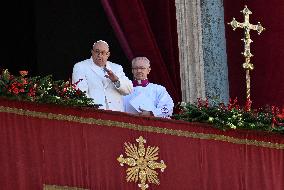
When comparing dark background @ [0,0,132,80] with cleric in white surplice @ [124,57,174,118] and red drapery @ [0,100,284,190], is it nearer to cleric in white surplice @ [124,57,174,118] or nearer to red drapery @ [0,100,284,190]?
cleric in white surplice @ [124,57,174,118]

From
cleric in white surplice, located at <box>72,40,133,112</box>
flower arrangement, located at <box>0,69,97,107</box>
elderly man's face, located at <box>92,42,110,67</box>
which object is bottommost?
flower arrangement, located at <box>0,69,97,107</box>

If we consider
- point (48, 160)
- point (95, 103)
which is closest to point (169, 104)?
point (95, 103)

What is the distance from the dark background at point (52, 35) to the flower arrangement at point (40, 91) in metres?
3.24

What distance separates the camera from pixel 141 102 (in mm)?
12188

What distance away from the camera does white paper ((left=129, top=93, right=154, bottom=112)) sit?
12.1m

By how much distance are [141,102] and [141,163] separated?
1344mm

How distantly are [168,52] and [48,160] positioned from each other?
351 cm

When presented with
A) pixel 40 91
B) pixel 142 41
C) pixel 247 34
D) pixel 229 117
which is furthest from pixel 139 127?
pixel 247 34

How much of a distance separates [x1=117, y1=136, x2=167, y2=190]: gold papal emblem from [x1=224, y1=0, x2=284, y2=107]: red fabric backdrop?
334cm

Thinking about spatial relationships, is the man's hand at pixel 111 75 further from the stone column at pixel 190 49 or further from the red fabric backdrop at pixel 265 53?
the red fabric backdrop at pixel 265 53

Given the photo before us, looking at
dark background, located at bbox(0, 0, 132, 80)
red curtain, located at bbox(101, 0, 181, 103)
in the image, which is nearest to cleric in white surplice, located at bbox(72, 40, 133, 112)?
red curtain, located at bbox(101, 0, 181, 103)

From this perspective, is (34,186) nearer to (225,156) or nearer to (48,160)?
(48,160)

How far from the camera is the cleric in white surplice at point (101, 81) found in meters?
11.5

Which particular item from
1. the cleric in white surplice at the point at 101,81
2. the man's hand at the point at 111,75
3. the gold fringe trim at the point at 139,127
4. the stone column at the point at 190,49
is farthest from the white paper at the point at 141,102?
the stone column at the point at 190,49
